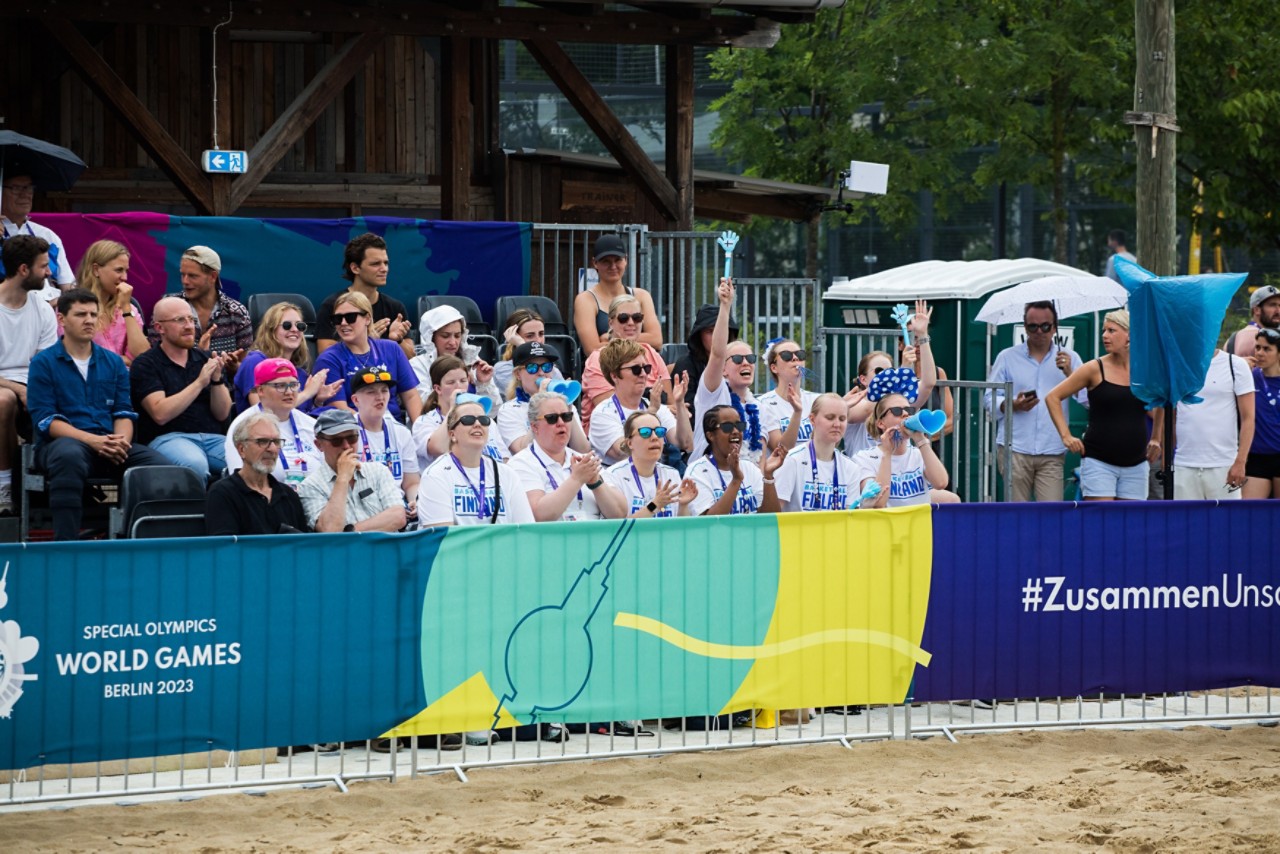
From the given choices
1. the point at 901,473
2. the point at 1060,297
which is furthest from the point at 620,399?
the point at 1060,297

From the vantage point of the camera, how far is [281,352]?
10.7 metres

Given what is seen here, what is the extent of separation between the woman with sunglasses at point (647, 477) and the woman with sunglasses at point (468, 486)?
Answer: 65 centimetres

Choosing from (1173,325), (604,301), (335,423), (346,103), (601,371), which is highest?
(346,103)

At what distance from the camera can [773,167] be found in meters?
24.9

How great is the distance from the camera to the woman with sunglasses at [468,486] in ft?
29.9

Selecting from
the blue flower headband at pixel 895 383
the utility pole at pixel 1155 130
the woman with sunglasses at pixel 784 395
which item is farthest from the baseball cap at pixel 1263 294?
the woman with sunglasses at pixel 784 395

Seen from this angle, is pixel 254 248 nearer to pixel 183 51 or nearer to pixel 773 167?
pixel 183 51

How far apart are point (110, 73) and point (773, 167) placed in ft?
41.3

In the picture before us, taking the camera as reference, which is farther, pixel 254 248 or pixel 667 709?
pixel 254 248

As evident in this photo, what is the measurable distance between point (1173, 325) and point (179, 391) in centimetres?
619

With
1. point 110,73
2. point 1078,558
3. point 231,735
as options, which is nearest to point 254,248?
point 110,73

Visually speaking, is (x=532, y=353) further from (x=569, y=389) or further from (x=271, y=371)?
(x=271, y=371)

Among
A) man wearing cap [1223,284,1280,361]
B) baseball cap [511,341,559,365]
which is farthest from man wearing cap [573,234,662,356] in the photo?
man wearing cap [1223,284,1280,361]

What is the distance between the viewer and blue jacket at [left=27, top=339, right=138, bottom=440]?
9859 millimetres
